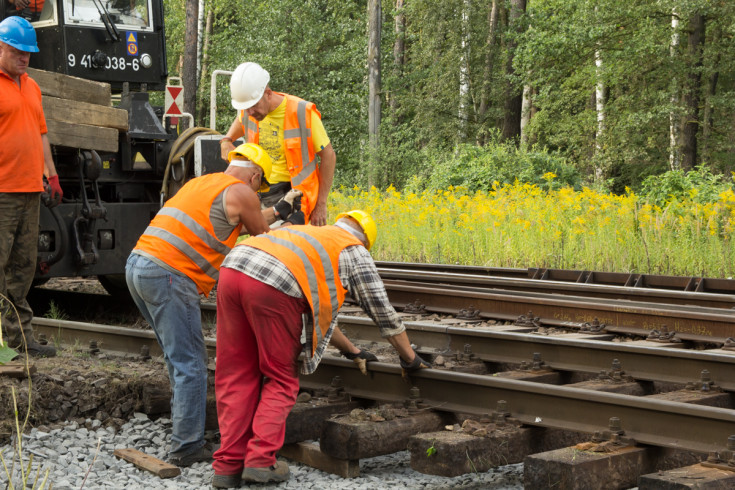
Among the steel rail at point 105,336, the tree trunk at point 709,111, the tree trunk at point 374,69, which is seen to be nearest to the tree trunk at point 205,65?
the tree trunk at point 374,69

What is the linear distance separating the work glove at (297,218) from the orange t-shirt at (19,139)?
1804mm

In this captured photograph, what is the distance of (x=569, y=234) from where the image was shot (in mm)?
10516

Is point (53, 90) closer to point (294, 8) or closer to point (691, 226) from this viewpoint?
point (691, 226)

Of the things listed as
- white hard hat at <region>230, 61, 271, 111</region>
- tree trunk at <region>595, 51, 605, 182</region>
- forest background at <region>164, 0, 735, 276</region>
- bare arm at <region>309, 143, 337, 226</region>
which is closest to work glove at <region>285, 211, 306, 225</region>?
bare arm at <region>309, 143, 337, 226</region>

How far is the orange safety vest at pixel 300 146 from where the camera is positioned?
228 inches

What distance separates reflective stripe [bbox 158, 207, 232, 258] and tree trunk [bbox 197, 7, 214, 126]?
104ft

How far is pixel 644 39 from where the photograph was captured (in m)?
25.8

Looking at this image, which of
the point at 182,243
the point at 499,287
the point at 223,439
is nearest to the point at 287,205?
the point at 182,243

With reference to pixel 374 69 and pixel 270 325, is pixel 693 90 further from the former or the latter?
pixel 270 325

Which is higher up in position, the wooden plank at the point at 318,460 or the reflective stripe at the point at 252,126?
the reflective stripe at the point at 252,126

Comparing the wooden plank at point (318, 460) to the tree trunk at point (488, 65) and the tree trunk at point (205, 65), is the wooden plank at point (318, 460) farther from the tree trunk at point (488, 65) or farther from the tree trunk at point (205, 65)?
the tree trunk at point (205, 65)

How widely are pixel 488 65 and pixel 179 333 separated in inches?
1091

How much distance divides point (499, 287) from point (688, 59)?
70.8ft

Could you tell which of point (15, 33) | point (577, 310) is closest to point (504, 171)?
point (577, 310)
